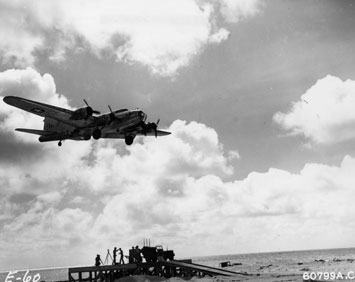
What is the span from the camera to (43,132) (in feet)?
130

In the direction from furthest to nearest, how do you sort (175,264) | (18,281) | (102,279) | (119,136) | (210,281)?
(18,281)
(119,136)
(102,279)
(175,264)
(210,281)

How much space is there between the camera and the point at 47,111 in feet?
119

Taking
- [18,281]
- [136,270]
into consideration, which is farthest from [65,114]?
[18,281]

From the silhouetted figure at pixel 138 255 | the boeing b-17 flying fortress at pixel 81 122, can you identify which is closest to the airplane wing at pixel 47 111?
the boeing b-17 flying fortress at pixel 81 122

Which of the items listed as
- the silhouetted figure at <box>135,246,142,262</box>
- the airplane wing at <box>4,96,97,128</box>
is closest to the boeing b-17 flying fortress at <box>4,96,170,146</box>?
the airplane wing at <box>4,96,97,128</box>

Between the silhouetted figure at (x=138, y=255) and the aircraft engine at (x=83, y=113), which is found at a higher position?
the aircraft engine at (x=83, y=113)

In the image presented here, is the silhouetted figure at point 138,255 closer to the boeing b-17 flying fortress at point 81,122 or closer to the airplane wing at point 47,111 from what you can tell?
the boeing b-17 flying fortress at point 81,122

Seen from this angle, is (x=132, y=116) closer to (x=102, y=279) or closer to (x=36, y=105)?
(x=36, y=105)

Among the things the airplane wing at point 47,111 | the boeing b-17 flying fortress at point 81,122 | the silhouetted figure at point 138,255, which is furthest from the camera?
the boeing b-17 flying fortress at point 81,122

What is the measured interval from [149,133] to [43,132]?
1065cm

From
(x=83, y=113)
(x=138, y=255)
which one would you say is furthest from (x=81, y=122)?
(x=138, y=255)

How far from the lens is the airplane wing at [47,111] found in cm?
3466

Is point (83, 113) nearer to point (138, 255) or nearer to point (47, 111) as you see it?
point (47, 111)

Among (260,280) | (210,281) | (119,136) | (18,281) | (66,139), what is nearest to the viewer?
(260,280)
